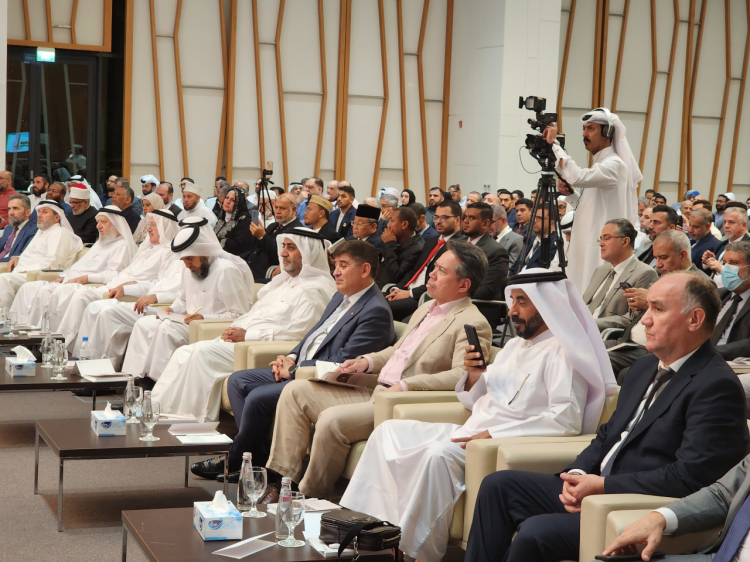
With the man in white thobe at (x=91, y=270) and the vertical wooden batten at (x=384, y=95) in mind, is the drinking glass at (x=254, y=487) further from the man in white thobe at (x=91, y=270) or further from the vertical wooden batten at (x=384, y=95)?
the vertical wooden batten at (x=384, y=95)

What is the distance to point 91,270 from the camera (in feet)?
25.4

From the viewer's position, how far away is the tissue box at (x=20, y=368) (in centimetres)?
480

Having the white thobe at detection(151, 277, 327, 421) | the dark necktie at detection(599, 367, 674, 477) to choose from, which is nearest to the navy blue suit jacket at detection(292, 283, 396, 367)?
the white thobe at detection(151, 277, 327, 421)

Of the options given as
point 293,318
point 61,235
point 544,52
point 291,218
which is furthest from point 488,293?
point 544,52

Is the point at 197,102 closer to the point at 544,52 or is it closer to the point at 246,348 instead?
the point at 544,52

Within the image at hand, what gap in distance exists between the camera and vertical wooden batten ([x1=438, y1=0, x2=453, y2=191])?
47.8 ft

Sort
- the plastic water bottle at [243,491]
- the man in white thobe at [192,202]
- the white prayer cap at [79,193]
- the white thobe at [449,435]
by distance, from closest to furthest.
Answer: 1. the plastic water bottle at [243,491]
2. the white thobe at [449,435]
3. the white prayer cap at [79,193]
4. the man in white thobe at [192,202]

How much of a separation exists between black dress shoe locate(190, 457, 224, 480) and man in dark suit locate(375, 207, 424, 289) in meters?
2.40

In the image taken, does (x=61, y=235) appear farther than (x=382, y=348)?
Yes

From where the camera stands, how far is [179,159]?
1355 centimetres

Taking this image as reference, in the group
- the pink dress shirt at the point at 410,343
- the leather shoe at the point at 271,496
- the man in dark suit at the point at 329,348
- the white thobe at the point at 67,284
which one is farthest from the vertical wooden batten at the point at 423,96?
the leather shoe at the point at 271,496

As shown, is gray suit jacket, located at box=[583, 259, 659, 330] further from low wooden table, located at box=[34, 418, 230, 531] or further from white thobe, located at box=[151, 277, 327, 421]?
low wooden table, located at box=[34, 418, 230, 531]

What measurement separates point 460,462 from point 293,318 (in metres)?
2.18

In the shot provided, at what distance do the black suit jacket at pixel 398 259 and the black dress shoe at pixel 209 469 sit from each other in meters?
2.44
